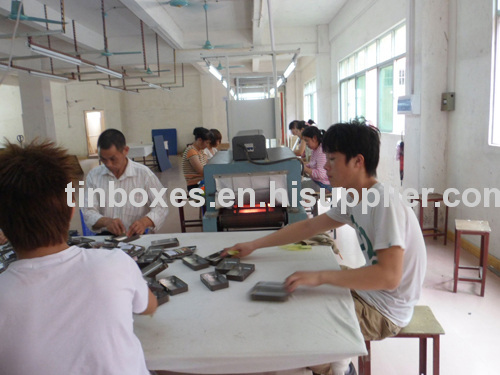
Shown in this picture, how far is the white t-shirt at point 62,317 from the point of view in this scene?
85 centimetres

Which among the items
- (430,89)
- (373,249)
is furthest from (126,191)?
(430,89)

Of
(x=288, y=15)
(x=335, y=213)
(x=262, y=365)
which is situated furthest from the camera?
(x=288, y=15)

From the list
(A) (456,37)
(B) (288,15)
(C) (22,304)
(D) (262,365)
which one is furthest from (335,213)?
(B) (288,15)

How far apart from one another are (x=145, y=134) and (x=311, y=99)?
22.8ft

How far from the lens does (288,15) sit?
794cm

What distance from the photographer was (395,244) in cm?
127

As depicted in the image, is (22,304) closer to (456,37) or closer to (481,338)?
(481,338)

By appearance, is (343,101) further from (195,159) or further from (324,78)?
(195,159)

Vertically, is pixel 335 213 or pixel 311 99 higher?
pixel 311 99

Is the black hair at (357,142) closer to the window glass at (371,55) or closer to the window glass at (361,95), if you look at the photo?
the window glass at (371,55)

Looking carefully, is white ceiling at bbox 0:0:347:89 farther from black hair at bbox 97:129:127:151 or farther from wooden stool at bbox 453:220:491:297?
wooden stool at bbox 453:220:491:297

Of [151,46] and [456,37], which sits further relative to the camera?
[151,46]

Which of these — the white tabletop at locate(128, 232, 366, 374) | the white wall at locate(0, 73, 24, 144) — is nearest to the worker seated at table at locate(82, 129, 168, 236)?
the white tabletop at locate(128, 232, 366, 374)

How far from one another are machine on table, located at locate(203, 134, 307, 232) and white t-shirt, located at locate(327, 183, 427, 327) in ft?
3.41
